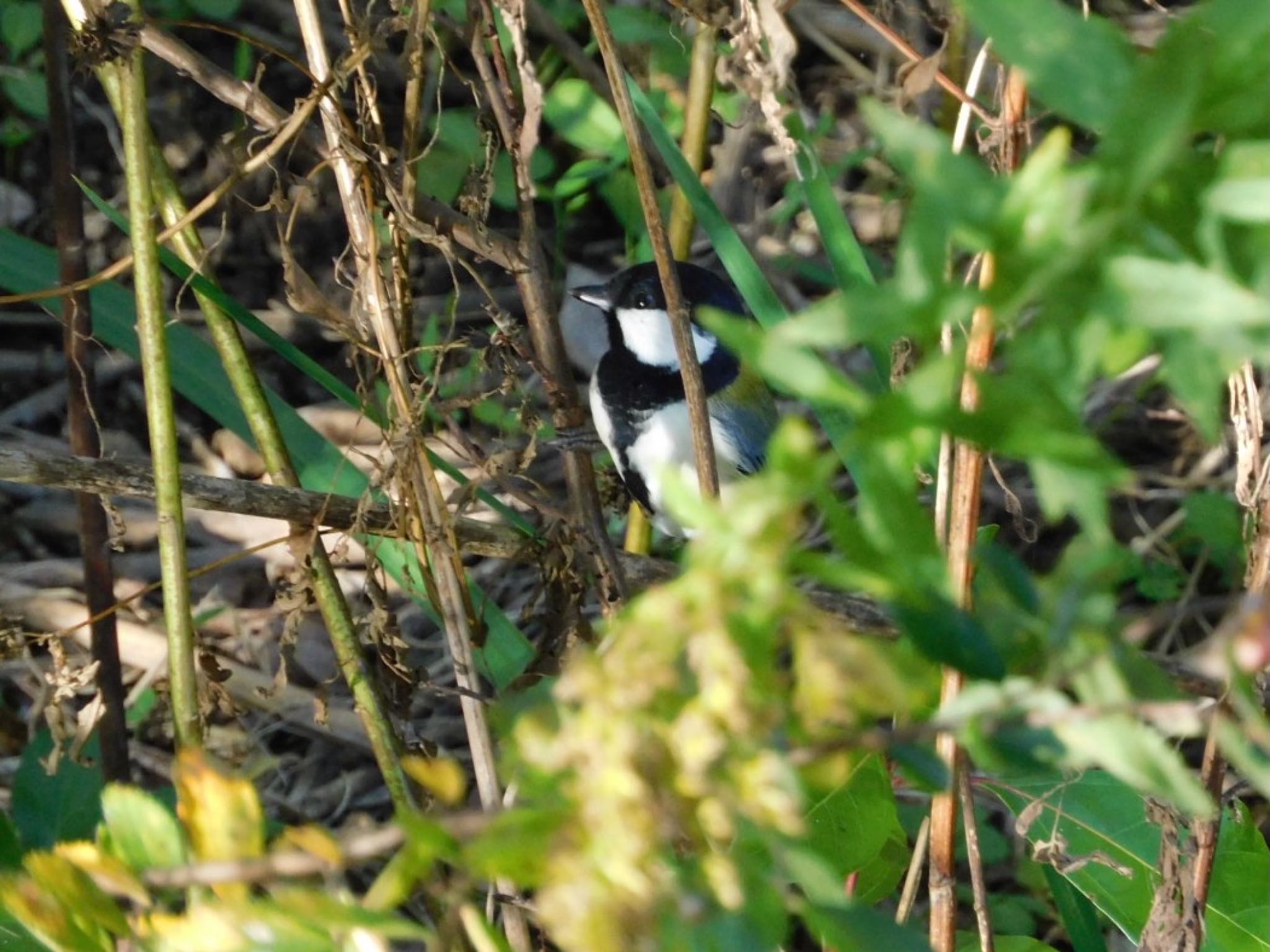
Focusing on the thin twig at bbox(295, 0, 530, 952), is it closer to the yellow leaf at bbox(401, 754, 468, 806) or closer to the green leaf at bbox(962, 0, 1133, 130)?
the yellow leaf at bbox(401, 754, 468, 806)

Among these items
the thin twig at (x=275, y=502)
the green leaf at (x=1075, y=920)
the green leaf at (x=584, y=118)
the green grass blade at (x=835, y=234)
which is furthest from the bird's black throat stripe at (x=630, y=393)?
the green leaf at (x=1075, y=920)

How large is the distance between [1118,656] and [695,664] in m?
0.14

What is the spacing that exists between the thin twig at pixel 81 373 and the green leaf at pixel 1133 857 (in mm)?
810

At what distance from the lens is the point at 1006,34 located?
0.40m

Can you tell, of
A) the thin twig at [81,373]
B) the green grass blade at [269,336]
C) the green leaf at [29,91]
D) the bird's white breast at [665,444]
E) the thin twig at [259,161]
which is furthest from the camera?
the green leaf at [29,91]

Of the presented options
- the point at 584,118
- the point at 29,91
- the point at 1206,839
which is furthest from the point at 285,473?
the point at 29,91

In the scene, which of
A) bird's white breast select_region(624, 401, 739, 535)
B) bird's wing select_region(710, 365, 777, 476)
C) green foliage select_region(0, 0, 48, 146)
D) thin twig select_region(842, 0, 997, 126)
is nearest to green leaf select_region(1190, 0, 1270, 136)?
thin twig select_region(842, 0, 997, 126)

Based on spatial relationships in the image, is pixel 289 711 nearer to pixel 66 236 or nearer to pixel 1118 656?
pixel 66 236

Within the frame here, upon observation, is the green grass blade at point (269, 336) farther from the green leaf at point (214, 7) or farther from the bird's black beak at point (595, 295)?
the green leaf at point (214, 7)

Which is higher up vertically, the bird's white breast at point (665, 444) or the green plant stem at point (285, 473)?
the green plant stem at point (285, 473)

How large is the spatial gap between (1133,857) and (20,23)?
192cm

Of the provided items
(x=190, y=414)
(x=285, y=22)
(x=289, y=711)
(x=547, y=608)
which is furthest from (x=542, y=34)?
(x=547, y=608)

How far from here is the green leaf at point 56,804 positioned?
40.6 inches

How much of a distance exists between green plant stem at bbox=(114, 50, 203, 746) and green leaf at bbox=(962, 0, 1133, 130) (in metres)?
0.77
